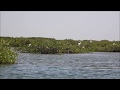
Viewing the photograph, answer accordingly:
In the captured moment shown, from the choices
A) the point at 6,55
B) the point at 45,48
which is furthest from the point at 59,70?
the point at 45,48

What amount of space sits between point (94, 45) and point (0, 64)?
1453cm

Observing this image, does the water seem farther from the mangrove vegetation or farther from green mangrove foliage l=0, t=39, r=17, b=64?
the mangrove vegetation

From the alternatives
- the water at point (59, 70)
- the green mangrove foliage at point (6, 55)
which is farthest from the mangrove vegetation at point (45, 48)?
the water at point (59, 70)

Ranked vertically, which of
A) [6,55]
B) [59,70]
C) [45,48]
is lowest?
[59,70]

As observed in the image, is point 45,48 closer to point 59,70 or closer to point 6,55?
point 6,55

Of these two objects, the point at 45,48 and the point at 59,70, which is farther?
the point at 45,48

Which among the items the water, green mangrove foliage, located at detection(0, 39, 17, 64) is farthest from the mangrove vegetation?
the water

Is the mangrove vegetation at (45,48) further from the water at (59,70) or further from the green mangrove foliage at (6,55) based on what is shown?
the water at (59,70)

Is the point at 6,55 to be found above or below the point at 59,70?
above

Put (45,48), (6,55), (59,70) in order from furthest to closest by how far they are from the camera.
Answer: (45,48) → (6,55) → (59,70)
